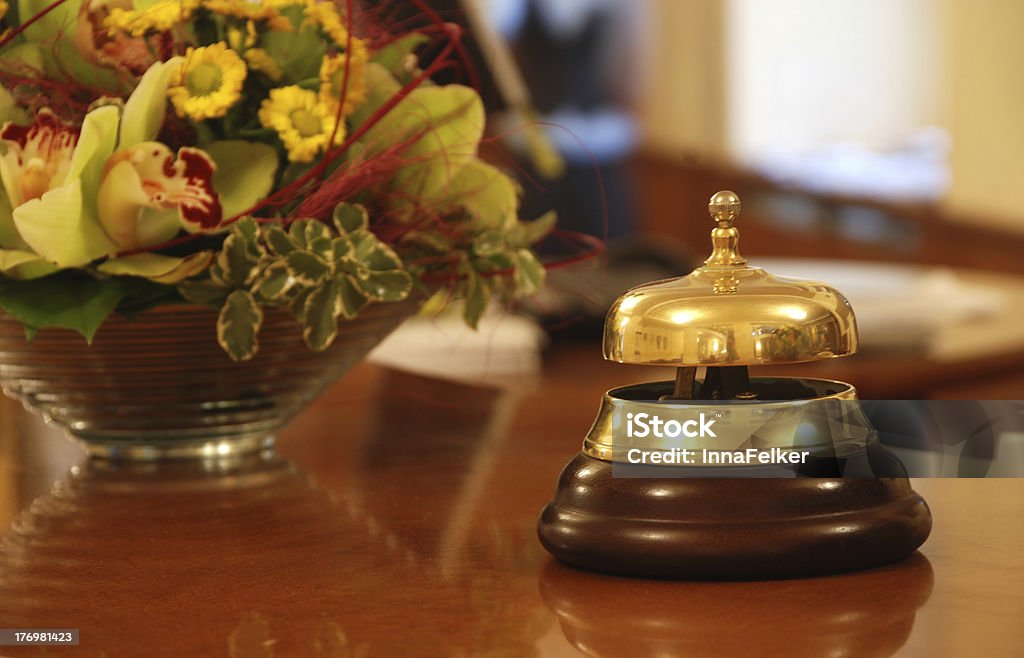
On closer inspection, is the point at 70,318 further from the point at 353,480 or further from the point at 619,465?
the point at 619,465

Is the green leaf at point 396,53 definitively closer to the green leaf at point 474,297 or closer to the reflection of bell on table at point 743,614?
the green leaf at point 474,297

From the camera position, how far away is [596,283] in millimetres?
1704

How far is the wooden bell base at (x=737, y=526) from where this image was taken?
48 centimetres

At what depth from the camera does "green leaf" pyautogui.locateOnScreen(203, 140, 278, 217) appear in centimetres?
71

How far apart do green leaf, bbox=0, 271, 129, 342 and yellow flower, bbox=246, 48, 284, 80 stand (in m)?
0.14

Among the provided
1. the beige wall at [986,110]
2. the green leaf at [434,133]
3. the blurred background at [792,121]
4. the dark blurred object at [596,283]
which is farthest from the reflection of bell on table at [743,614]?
the beige wall at [986,110]

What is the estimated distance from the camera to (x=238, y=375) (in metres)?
0.79

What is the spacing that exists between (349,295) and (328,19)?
16 cm

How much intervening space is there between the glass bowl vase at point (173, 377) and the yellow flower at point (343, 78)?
5.1 inches

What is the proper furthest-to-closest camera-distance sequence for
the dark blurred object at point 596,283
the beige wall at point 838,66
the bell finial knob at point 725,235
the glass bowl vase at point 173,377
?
the beige wall at point 838,66 → the dark blurred object at point 596,283 → the glass bowl vase at point 173,377 → the bell finial knob at point 725,235

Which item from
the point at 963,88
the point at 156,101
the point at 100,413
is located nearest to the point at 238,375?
the point at 100,413

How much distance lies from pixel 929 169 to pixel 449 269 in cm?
324

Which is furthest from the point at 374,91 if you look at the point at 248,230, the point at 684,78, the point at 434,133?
the point at 684,78

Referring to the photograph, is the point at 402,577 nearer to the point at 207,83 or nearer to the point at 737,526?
the point at 737,526
